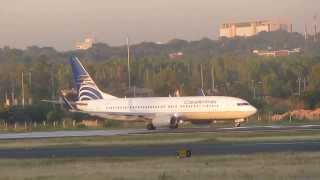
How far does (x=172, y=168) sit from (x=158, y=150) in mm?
12981

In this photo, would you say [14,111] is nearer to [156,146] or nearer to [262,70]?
[156,146]

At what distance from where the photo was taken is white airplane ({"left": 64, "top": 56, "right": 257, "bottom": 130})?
280 feet

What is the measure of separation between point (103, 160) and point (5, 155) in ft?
29.5

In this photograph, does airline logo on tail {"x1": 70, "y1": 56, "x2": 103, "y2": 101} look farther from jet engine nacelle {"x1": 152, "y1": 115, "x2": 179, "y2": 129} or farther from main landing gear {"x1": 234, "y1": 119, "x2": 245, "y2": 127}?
main landing gear {"x1": 234, "y1": 119, "x2": 245, "y2": 127}

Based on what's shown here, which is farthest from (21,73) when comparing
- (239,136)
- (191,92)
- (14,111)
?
(239,136)

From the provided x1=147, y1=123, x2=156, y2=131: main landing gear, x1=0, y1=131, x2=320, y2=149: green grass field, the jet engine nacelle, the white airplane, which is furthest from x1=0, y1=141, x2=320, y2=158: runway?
the white airplane

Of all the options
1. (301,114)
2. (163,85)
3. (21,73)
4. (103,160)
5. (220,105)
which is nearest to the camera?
(103,160)

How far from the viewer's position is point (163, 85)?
166 m

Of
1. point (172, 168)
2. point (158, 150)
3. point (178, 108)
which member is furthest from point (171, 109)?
point (172, 168)

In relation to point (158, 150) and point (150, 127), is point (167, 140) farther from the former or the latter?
point (150, 127)

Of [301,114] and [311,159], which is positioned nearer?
[311,159]

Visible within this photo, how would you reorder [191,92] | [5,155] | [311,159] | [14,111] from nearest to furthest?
[311,159] → [5,155] → [14,111] → [191,92]

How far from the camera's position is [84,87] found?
315ft

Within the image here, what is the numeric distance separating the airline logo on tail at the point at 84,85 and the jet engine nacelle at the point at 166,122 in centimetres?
998
